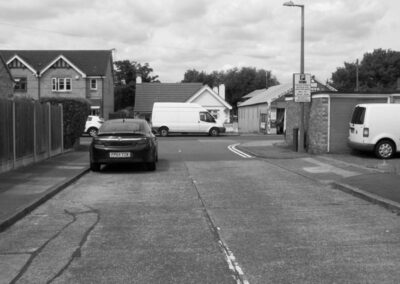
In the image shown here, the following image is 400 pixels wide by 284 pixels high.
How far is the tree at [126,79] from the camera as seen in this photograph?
82.8m

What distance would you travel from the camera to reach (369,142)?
1775 cm

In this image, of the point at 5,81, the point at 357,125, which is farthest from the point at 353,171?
the point at 5,81

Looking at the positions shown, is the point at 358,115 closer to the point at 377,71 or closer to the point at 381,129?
the point at 381,129

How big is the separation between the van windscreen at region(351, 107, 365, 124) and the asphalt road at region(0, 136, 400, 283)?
6.57 m

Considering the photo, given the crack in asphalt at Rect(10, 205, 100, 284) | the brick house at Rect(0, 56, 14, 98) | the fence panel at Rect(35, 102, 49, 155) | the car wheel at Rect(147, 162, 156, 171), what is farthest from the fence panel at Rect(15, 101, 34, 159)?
the brick house at Rect(0, 56, 14, 98)

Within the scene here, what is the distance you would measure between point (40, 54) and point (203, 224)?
52123 millimetres

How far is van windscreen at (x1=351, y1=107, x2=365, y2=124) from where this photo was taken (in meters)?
18.0

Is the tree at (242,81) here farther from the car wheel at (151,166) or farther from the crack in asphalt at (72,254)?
the crack in asphalt at (72,254)

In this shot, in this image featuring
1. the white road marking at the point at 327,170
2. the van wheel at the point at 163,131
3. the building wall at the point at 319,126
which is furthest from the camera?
the van wheel at the point at 163,131

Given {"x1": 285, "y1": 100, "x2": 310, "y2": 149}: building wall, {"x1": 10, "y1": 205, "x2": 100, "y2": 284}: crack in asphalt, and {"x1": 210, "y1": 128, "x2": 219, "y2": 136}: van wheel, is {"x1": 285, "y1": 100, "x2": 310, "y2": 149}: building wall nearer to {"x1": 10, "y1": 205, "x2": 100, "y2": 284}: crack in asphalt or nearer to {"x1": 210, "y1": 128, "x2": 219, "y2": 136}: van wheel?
{"x1": 10, "y1": 205, "x2": 100, "y2": 284}: crack in asphalt

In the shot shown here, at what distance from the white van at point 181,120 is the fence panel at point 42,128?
24199 millimetres

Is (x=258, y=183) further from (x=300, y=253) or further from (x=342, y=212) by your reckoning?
(x=300, y=253)

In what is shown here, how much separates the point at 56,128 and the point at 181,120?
22884mm

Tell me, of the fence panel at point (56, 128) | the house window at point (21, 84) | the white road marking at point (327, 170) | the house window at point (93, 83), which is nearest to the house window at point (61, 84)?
the house window at point (93, 83)
